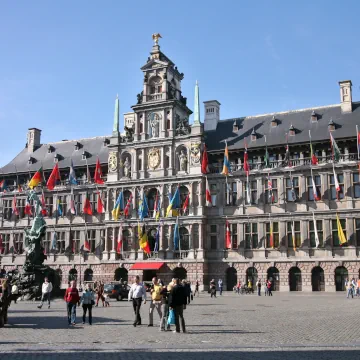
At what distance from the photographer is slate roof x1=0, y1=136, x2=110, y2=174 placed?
226 feet

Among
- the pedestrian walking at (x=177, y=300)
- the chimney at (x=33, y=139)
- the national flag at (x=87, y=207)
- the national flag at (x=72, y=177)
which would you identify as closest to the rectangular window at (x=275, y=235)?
the national flag at (x=87, y=207)

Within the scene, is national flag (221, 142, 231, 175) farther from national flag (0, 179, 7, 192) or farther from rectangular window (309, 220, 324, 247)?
national flag (0, 179, 7, 192)

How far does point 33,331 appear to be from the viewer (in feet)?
63.5

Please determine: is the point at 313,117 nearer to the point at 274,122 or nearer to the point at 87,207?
the point at 274,122

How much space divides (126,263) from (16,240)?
58.2 feet

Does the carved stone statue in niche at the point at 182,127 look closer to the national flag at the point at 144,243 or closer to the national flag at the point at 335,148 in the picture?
the national flag at the point at 144,243

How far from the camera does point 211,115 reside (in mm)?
65125

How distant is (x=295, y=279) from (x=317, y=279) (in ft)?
7.37

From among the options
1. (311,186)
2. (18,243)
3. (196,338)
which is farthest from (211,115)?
(196,338)

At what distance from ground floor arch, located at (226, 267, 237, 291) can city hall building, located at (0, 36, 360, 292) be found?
153 mm

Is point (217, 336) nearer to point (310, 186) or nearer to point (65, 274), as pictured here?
point (310, 186)

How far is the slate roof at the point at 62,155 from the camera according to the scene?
68762 mm

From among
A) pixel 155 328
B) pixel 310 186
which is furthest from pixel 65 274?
pixel 155 328

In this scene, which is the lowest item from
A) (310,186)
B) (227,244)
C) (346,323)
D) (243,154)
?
(346,323)
